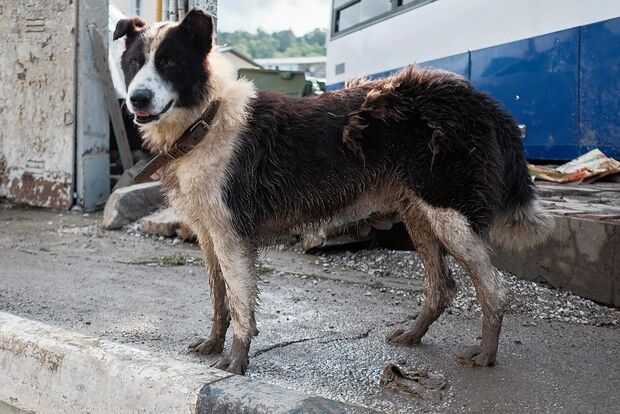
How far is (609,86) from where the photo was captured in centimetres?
579

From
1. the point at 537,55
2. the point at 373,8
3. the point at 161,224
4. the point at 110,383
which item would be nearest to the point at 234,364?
the point at 110,383

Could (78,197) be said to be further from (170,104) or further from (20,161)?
(170,104)

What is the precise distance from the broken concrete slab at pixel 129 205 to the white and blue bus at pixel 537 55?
3502 mm

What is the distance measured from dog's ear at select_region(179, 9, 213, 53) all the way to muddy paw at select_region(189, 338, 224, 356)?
5.04 feet

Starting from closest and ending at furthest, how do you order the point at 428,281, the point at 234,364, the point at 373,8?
the point at 234,364 → the point at 428,281 → the point at 373,8

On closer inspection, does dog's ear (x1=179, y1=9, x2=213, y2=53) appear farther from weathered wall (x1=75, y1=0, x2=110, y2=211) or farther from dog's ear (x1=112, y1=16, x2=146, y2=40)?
weathered wall (x1=75, y1=0, x2=110, y2=211)

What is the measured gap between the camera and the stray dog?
315 centimetres

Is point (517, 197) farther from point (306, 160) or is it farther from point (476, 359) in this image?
point (306, 160)

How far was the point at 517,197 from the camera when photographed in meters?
3.51

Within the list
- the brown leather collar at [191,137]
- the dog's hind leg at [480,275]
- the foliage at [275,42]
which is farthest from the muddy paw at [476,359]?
the foliage at [275,42]

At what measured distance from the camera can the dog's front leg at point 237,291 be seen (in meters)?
3.14

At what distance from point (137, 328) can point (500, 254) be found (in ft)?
8.78

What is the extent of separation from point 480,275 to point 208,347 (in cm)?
148

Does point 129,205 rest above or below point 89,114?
below
